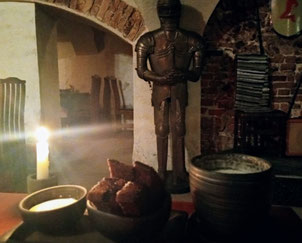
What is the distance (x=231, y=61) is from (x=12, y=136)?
1.94m

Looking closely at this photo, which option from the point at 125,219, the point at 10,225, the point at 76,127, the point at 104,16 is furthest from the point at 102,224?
the point at 76,127

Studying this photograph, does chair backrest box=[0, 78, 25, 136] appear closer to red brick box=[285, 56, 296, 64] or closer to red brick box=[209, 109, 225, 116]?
red brick box=[209, 109, 225, 116]

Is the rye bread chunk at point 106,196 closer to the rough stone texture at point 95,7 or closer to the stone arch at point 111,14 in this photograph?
the stone arch at point 111,14

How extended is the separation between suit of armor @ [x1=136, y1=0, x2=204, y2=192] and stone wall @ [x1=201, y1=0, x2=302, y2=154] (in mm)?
503

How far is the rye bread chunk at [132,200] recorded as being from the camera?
67 cm

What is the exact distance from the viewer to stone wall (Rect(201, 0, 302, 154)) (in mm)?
2676

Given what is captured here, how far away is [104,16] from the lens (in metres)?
2.68

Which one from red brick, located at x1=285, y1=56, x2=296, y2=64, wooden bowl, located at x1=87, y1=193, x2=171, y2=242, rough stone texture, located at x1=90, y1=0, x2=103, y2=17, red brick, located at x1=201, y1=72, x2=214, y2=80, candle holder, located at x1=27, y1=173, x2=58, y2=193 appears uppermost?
rough stone texture, located at x1=90, y1=0, x2=103, y2=17

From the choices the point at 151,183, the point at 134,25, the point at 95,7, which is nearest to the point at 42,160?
the point at 151,183

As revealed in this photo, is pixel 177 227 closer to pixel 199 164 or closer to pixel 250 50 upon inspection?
pixel 199 164

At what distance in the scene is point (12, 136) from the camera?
→ 2123mm

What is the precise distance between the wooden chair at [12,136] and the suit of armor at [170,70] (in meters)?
0.93

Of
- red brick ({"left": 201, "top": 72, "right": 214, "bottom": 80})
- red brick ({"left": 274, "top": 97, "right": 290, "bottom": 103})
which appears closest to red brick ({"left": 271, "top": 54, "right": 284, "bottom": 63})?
red brick ({"left": 274, "top": 97, "right": 290, "bottom": 103})

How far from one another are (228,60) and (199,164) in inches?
82.5
